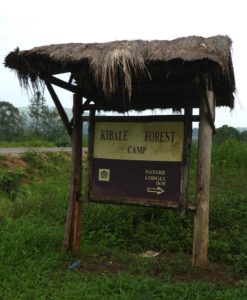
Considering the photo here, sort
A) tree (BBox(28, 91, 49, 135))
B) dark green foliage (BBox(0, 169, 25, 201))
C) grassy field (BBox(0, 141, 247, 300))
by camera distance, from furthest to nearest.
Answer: tree (BBox(28, 91, 49, 135)), dark green foliage (BBox(0, 169, 25, 201)), grassy field (BBox(0, 141, 247, 300))

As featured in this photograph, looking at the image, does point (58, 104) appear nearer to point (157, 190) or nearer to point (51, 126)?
point (157, 190)

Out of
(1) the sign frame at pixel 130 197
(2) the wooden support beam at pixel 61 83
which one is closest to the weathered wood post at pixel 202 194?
(1) the sign frame at pixel 130 197

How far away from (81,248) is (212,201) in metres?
3.33

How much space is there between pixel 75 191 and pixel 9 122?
2928 cm

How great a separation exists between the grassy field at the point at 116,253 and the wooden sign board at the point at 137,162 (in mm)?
753

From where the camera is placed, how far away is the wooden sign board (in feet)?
14.9

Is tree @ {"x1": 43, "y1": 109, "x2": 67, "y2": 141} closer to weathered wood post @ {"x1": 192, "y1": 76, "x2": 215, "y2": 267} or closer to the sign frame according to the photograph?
the sign frame

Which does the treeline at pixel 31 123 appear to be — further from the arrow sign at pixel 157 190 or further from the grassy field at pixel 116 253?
the arrow sign at pixel 157 190

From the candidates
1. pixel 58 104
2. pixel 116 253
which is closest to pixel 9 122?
pixel 58 104

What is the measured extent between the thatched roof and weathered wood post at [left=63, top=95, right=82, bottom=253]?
334 mm

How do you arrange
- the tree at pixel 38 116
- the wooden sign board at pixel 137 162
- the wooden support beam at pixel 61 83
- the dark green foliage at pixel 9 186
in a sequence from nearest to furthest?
the wooden sign board at pixel 137 162 → the wooden support beam at pixel 61 83 → the dark green foliage at pixel 9 186 → the tree at pixel 38 116

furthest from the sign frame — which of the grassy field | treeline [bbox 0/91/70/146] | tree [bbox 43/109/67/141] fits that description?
tree [bbox 43/109/67/141]

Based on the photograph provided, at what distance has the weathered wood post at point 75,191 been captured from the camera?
4.97 meters

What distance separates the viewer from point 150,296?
11.7 feet
